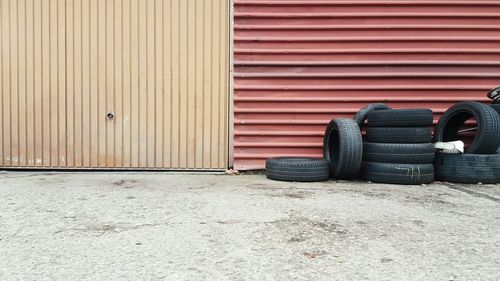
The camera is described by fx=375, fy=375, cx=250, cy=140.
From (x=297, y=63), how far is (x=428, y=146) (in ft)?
5.72

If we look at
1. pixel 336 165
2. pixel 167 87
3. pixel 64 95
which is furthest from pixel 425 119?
pixel 64 95

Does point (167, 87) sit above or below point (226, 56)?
below

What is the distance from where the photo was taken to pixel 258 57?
4.56m

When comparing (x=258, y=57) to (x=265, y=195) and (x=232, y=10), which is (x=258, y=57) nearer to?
(x=232, y=10)

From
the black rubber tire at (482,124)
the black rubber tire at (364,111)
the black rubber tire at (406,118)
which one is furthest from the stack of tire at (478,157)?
the black rubber tire at (364,111)

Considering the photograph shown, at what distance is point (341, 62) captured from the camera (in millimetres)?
4523

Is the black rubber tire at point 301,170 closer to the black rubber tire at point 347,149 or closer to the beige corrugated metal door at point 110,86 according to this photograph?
the black rubber tire at point 347,149

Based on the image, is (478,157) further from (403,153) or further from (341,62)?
(341,62)

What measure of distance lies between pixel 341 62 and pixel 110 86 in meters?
2.83

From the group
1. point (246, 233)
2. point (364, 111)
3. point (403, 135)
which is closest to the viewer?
point (246, 233)

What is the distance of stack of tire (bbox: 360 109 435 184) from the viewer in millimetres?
3785

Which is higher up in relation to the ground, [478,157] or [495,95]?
[495,95]

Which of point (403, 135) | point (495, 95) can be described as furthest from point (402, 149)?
point (495, 95)

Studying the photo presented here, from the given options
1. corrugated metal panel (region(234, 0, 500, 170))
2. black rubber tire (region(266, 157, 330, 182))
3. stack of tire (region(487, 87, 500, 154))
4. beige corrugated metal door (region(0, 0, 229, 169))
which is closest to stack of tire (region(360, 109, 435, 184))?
black rubber tire (region(266, 157, 330, 182))
